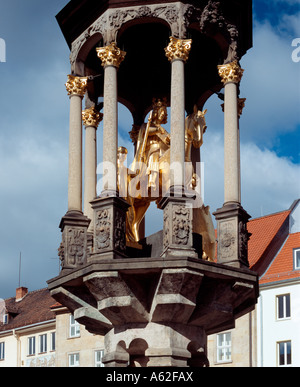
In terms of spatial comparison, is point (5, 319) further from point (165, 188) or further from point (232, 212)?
point (232, 212)

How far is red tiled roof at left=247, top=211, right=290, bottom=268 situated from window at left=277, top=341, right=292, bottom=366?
3946 mm

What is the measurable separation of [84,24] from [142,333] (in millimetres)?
6310

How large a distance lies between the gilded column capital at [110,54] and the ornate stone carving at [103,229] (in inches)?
113

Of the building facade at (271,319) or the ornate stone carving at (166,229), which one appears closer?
the ornate stone carving at (166,229)

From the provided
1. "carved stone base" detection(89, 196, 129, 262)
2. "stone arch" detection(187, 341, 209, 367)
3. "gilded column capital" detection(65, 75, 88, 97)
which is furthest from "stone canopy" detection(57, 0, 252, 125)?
"stone arch" detection(187, 341, 209, 367)

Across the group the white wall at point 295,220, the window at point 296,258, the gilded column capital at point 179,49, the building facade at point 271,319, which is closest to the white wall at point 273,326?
the building facade at point 271,319

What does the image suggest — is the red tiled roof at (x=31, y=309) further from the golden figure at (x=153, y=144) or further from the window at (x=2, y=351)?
the golden figure at (x=153, y=144)

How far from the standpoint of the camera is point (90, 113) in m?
19.7

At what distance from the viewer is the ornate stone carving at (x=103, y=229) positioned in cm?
1655

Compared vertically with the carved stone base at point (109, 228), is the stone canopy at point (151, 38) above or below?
above

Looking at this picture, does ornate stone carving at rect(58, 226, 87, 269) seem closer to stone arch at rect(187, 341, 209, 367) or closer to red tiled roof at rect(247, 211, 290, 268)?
stone arch at rect(187, 341, 209, 367)

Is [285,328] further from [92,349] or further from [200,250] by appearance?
[200,250]
